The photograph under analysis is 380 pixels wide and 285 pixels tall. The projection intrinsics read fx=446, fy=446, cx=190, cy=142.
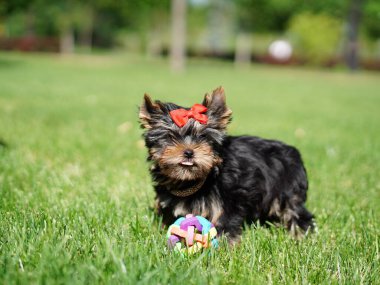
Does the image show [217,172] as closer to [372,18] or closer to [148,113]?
[148,113]

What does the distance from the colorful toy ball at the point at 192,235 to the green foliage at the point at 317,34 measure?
1939 inches

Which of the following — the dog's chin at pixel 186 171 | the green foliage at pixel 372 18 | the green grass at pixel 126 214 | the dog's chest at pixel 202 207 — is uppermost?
Result: the green foliage at pixel 372 18

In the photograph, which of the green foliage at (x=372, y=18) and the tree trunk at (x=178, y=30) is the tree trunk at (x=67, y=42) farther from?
the green foliage at (x=372, y=18)

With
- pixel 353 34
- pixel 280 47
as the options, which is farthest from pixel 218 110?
pixel 280 47

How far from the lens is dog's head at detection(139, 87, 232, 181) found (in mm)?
3533

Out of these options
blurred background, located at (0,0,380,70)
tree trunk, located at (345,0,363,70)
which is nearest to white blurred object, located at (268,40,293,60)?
blurred background, located at (0,0,380,70)

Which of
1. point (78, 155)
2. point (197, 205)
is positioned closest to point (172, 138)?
point (197, 205)

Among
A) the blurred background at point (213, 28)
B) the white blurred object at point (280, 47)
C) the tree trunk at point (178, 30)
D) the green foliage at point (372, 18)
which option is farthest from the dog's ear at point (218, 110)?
the white blurred object at point (280, 47)

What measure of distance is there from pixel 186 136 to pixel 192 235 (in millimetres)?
798

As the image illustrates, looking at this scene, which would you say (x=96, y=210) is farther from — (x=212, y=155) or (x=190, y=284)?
(x=190, y=284)

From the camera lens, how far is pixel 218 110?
3855 millimetres

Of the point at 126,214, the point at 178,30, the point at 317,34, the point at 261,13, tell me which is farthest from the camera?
the point at 261,13

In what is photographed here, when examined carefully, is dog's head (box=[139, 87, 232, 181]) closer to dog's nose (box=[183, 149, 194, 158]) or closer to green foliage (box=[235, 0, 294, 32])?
dog's nose (box=[183, 149, 194, 158])

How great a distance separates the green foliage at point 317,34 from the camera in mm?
49406
